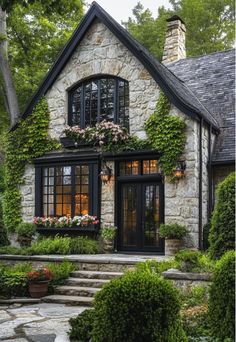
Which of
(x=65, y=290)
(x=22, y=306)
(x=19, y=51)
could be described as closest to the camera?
(x=22, y=306)

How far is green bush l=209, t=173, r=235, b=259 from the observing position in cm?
752

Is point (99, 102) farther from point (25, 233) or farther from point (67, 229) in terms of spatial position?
point (25, 233)

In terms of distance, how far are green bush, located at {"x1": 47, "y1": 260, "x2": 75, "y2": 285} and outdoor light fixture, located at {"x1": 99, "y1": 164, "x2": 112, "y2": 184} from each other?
3273 millimetres

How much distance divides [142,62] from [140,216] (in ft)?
14.3

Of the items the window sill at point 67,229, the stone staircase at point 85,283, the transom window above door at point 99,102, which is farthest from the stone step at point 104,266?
the transom window above door at point 99,102

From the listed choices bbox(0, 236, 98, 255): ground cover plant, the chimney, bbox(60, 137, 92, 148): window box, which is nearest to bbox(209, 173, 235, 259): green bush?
bbox(0, 236, 98, 255): ground cover plant

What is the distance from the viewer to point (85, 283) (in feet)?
31.0

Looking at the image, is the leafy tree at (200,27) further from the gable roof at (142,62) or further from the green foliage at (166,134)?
the green foliage at (166,134)

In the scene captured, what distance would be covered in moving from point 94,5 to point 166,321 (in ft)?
36.1

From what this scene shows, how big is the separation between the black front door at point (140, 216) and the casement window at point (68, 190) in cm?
86

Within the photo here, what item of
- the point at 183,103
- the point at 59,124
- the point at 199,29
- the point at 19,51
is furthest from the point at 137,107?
the point at 199,29

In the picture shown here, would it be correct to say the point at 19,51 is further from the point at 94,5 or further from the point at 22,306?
the point at 22,306

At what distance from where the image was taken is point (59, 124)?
1406 cm

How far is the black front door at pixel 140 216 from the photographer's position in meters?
12.6
